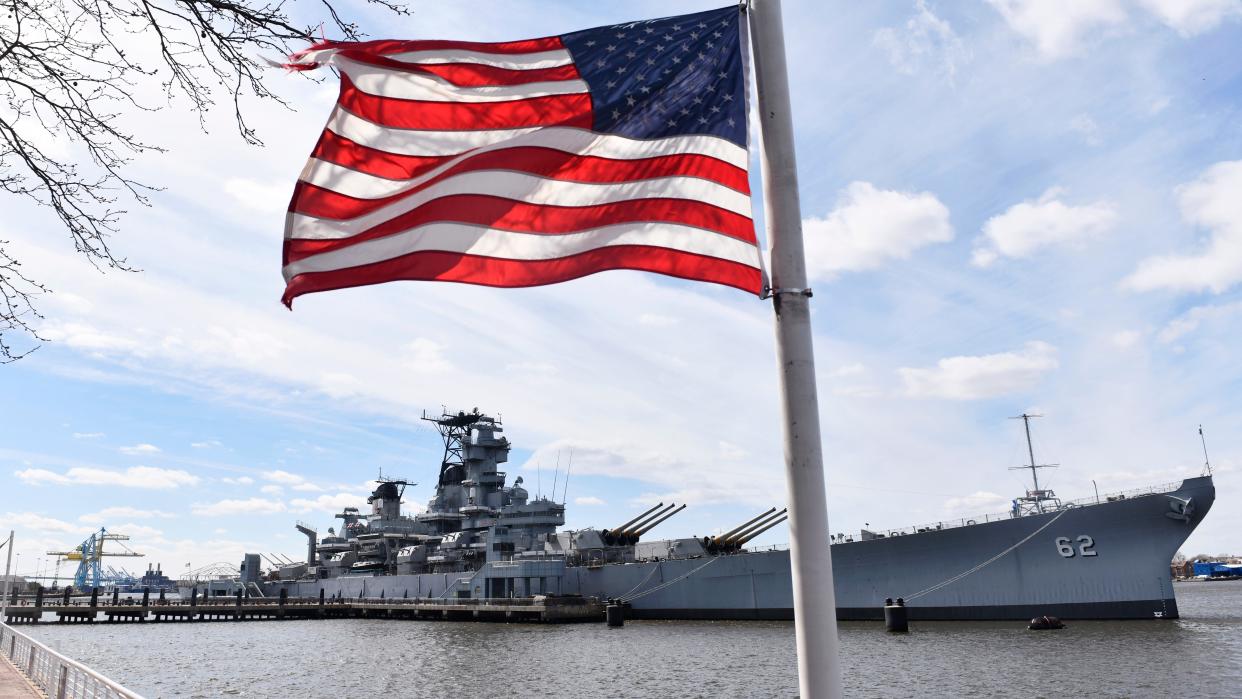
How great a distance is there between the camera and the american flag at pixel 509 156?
4.71m

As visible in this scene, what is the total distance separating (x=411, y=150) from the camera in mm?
5062

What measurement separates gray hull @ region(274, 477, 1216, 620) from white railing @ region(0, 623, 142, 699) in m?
30.9

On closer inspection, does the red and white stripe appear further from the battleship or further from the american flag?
the battleship

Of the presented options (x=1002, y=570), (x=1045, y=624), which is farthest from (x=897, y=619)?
(x=1002, y=570)

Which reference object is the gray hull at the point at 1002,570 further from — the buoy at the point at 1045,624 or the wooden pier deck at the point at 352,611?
the wooden pier deck at the point at 352,611

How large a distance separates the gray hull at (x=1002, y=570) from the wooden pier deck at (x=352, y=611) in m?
7.35

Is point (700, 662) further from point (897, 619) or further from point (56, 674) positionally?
point (56, 674)

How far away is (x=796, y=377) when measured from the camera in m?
3.58

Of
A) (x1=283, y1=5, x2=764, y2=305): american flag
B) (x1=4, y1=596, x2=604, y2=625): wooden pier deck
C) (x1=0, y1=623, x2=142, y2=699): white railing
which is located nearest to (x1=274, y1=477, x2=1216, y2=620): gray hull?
(x1=4, y1=596, x2=604, y2=625): wooden pier deck

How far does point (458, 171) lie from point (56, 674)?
11.3 meters

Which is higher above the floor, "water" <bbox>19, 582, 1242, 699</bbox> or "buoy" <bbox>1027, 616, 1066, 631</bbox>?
"buoy" <bbox>1027, 616, 1066, 631</bbox>

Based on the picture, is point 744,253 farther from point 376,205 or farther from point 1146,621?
point 1146,621

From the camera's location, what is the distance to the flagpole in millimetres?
3359

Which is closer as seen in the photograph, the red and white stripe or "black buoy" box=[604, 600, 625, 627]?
the red and white stripe
